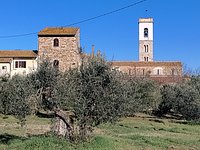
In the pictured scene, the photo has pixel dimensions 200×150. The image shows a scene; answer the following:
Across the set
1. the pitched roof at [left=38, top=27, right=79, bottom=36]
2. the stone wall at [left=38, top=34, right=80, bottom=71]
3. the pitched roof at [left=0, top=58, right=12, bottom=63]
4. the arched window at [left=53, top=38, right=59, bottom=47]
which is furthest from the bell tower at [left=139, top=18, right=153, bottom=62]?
the pitched roof at [left=0, top=58, right=12, bottom=63]

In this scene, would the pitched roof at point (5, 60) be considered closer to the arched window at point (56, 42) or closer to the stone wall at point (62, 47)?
the stone wall at point (62, 47)

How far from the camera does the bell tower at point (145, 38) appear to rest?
14550 cm

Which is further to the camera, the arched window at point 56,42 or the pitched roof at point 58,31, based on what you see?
the pitched roof at point 58,31

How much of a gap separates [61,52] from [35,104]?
54445 mm

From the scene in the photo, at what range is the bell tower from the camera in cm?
14550

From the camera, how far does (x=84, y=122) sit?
1488 centimetres

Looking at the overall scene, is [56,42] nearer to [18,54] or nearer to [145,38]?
[18,54]

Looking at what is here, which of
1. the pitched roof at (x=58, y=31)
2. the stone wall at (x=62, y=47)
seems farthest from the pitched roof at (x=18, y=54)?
the pitched roof at (x=58, y=31)

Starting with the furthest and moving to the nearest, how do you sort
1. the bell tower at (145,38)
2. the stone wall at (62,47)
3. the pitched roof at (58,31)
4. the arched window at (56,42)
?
the bell tower at (145,38) < the pitched roof at (58,31) < the arched window at (56,42) < the stone wall at (62,47)

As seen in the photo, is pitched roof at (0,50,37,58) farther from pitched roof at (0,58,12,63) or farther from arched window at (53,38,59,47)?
arched window at (53,38,59,47)

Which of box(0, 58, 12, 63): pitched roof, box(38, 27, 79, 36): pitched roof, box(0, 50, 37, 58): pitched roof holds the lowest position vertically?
box(0, 58, 12, 63): pitched roof

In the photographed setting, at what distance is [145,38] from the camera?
14838 centimetres

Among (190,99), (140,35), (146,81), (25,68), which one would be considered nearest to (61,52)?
(25,68)

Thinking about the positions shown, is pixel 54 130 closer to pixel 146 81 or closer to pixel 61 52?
pixel 146 81
